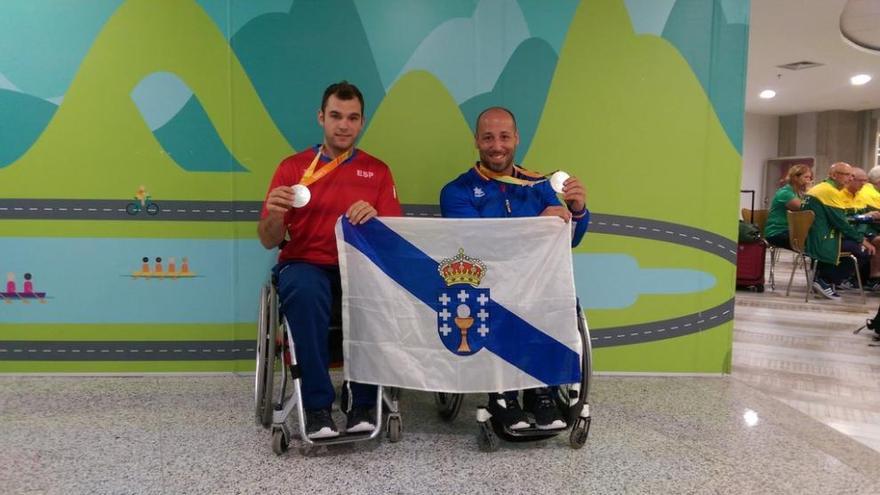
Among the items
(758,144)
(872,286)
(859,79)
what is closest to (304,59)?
(872,286)

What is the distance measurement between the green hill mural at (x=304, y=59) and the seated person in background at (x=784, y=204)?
506 centimetres

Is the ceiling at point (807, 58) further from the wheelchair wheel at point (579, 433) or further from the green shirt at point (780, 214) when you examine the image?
the wheelchair wheel at point (579, 433)

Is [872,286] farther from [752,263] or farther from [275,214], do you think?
[275,214]

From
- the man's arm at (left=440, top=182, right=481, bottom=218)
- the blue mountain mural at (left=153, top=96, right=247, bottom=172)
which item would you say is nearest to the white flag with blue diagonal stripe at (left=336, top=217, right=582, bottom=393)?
the man's arm at (left=440, top=182, right=481, bottom=218)

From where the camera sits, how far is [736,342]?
13.1 ft

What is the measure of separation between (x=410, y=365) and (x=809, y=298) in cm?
525

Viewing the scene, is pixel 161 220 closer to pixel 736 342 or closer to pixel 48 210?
pixel 48 210

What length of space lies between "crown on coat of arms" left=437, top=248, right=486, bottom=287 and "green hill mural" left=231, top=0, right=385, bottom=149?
104 cm

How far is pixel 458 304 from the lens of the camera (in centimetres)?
208

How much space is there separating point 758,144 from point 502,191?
11871 millimetres

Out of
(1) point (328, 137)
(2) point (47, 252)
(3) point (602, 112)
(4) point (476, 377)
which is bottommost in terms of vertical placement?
(4) point (476, 377)

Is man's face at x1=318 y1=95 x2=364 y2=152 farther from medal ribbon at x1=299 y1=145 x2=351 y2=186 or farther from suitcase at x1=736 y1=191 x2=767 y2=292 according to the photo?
suitcase at x1=736 y1=191 x2=767 y2=292

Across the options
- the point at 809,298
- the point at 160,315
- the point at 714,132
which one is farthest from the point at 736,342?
the point at 160,315

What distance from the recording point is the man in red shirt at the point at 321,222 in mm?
2023
